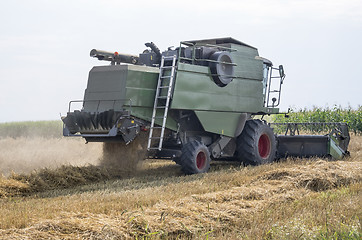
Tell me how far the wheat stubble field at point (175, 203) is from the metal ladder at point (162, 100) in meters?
0.79

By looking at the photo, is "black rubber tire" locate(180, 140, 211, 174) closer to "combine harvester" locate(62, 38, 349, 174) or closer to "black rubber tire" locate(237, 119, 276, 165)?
"combine harvester" locate(62, 38, 349, 174)

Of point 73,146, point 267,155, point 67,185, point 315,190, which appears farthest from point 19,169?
point 315,190

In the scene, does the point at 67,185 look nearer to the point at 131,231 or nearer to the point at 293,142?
the point at 131,231

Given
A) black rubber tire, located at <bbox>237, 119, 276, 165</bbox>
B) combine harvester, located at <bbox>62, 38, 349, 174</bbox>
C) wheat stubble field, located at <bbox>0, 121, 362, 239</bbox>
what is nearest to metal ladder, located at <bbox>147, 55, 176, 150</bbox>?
combine harvester, located at <bbox>62, 38, 349, 174</bbox>

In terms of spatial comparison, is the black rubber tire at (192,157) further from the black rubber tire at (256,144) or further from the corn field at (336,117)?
the corn field at (336,117)

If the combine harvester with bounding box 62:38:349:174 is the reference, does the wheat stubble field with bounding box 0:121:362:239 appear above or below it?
below

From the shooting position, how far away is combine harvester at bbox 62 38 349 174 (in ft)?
36.2

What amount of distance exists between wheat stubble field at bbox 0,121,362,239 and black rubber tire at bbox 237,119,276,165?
3.50 ft

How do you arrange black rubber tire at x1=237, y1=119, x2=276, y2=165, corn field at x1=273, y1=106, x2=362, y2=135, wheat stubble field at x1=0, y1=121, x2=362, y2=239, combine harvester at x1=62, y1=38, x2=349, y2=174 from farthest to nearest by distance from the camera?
corn field at x1=273, y1=106, x2=362, y2=135, black rubber tire at x1=237, y1=119, x2=276, y2=165, combine harvester at x1=62, y1=38, x2=349, y2=174, wheat stubble field at x1=0, y1=121, x2=362, y2=239

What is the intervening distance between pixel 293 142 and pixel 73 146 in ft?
18.9

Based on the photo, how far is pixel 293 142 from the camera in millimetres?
13938

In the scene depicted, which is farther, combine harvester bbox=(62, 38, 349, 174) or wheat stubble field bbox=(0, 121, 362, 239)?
combine harvester bbox=(62, 38, 349, 174)

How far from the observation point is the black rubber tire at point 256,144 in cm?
1300

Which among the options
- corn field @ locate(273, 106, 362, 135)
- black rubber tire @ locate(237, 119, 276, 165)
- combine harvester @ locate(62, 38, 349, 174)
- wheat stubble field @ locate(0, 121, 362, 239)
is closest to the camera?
wheat stubble field @ locate(0, 121, 362, 239)
